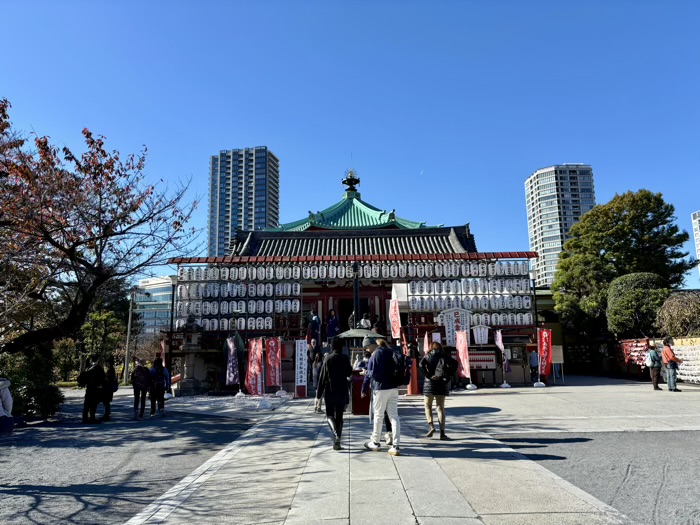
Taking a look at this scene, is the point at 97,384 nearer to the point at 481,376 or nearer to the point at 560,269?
the point at 481,376

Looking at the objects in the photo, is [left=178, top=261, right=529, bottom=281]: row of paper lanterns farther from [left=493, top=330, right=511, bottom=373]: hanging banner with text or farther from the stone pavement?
the stone pavement

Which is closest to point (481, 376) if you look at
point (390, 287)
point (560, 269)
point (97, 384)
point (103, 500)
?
point (390, 287)

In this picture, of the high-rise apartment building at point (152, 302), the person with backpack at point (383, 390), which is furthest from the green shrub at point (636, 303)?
the high-rise apartment building at point (152, 302)

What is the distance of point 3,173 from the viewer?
1123 cm

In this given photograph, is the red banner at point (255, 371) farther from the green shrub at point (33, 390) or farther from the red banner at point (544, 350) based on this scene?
the red banner at point (544, 350)

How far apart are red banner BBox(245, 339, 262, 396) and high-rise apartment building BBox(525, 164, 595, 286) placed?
84.8 meters

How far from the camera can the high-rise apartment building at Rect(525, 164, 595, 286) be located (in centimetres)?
9250

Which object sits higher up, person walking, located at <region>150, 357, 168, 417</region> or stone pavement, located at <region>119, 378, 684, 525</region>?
person walking, located at <region>150, 357, 168, 417</region>

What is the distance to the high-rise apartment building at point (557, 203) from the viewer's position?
92500mm

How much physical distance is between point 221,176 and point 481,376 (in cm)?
9549

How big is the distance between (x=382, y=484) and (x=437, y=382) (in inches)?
109

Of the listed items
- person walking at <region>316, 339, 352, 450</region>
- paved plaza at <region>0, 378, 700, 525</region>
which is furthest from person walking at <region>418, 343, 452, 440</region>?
person walking at <region>316, 339, 352, 450</region>

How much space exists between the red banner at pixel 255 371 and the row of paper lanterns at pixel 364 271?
4.82 metres

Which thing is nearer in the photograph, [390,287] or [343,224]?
[390,287]
